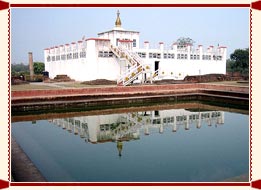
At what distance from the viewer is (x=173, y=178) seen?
6.25 meters

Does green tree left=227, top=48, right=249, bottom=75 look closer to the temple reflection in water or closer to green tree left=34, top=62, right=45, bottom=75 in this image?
the temple reflection in water

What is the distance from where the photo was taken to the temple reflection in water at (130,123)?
10290mm

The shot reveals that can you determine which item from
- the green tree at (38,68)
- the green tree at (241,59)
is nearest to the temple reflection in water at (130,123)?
the green tree at (241,59)

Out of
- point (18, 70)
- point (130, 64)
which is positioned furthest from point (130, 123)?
point (18, 70)

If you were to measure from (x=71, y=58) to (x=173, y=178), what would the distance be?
20.6 meters

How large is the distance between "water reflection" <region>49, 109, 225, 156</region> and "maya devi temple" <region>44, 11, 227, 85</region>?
6.75 meters

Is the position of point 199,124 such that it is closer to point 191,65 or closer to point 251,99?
point 251,99

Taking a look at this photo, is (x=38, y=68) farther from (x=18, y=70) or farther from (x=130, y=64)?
(x=18, y=70)

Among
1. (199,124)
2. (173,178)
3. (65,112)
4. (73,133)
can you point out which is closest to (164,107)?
(199,124)

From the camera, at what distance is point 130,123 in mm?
12078

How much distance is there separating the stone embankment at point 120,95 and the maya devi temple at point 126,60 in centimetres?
259

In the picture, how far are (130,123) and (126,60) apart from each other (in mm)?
11288

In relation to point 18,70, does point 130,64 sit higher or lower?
lower

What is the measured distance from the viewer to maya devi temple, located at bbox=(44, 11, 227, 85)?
73.2 feet
